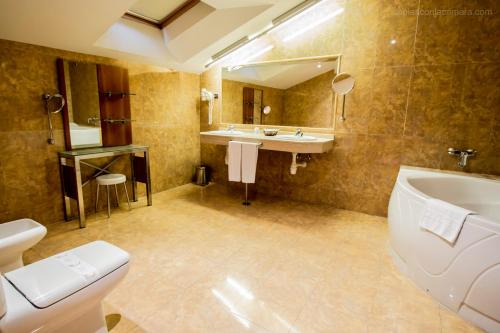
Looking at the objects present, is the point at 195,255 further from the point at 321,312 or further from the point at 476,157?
the point at 476,157

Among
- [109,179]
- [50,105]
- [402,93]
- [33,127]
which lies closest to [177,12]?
[50,105]

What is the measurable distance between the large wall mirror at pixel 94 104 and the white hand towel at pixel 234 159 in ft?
4.36

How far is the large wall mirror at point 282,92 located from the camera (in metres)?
3.15

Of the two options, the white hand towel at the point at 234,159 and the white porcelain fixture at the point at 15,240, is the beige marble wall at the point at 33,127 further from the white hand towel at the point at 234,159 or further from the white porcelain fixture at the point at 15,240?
the white hand towel at the point at 234,159

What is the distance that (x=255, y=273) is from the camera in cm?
194

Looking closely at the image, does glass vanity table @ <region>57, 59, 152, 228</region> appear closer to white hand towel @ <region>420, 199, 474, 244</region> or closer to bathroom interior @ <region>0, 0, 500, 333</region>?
bathroom interior @ <region>0, 0, 500, 333</region>

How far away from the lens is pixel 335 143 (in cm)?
317

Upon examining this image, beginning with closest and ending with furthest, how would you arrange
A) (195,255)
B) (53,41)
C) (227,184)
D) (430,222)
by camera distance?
(430,222)
(195,255)
(53,41)
(227,184)

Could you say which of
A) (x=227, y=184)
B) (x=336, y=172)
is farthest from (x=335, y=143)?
(x=227, y=184)

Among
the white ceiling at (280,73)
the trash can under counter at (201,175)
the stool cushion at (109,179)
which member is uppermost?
the white ceiling at (280,73)

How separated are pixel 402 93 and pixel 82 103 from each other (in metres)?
3.46

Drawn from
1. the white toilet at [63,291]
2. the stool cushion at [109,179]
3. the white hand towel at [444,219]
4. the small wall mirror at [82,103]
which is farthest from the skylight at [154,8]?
the white hand towel at [444,219]

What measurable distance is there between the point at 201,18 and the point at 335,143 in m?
2.10

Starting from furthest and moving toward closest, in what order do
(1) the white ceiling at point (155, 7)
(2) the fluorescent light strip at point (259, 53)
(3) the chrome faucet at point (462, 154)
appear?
1. (2) the fluorescent light strip at point (259, 53)
2. (1) the white ceiling at point (155, 7)
3. (3) the chrome faucet at point (462, 154)
